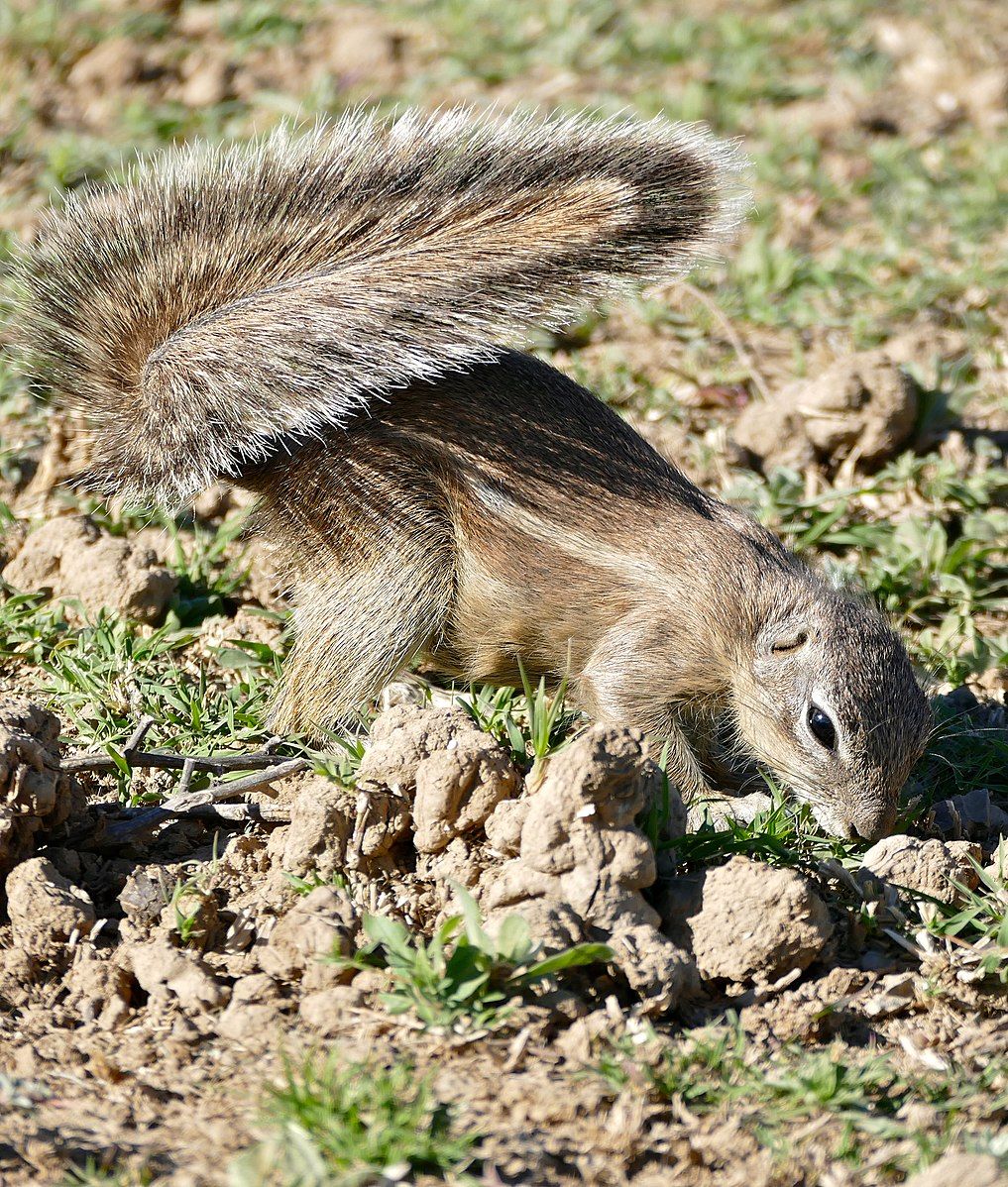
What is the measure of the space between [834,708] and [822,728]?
0.28 feet

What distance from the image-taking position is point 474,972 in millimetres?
2828

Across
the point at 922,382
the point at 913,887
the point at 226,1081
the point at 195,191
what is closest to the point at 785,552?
the point at 913,887

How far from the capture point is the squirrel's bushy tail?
3.67 m

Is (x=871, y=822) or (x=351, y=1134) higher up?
(x=351, y=1134)

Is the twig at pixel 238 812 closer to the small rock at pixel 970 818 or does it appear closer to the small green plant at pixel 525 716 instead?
the small green plant at pixel 525 716

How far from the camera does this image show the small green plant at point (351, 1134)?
2.36m

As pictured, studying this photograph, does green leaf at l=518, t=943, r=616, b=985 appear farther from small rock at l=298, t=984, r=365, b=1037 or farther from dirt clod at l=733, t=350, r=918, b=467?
dirt clod at l=733, t=350, r=918, b=467

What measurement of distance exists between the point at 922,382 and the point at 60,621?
3.70 metres

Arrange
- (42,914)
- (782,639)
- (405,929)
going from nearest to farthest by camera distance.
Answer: (405,929), (42,914), (782,639)

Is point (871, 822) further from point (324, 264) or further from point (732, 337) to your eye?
point (732, 337)

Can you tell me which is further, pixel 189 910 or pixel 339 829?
pixel 339 829

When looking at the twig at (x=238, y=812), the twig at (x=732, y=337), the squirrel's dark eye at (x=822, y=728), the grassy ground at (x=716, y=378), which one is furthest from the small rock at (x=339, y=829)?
the twig at (x=732, y=337)

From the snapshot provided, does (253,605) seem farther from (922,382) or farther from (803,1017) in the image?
(922,382)

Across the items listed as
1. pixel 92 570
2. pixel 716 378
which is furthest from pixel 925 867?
pixel 716 378
